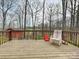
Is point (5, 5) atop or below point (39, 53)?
atop

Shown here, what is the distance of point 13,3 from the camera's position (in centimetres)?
1752

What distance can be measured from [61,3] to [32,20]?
11.9ft

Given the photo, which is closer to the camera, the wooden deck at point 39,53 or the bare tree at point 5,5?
the wooden deck at point 39,53

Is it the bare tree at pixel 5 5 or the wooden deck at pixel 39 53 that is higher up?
the bare tree at pixel 5 5

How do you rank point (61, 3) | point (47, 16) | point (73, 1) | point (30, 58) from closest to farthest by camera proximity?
point (30, 58) < point (73, 1) < point (61, 3) < point (47, 16)

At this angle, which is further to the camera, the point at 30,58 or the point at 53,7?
the point at 53,7

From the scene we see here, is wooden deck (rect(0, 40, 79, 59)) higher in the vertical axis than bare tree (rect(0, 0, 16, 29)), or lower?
lower

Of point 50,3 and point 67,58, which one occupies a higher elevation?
point 50,3

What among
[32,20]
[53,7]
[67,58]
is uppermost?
[53,7]

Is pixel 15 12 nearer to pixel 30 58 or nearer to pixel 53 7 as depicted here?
pixel 53 7

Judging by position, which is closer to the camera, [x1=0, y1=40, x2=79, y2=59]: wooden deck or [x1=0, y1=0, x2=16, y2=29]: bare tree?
[x1=0, y1=40, x2=79, y2=59]: wooden deck

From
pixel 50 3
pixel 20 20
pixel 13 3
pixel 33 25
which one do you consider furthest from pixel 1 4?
pixel 50 3

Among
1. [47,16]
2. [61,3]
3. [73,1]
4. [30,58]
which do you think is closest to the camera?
[30,58]

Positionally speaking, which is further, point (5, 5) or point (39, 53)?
point (5, 5)
